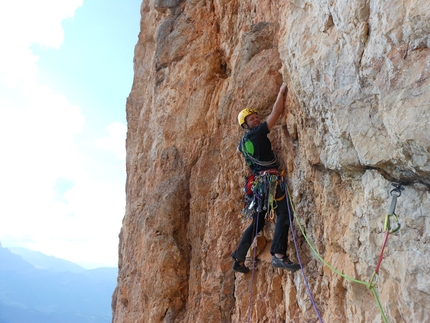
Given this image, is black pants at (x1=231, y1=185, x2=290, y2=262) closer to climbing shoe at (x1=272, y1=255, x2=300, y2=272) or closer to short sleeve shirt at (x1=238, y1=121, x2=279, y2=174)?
climbing shoe at (x1=272, y1=255, x2=300, y2=272)

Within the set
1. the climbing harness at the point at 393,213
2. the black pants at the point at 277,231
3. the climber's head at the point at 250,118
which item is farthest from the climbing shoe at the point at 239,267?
the climbing harness at the point at 393,213

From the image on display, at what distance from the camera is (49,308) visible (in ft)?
456

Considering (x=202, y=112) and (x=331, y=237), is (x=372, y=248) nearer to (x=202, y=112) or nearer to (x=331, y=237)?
(x=331, y=237)

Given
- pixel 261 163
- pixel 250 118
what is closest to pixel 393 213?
pixel 261 163

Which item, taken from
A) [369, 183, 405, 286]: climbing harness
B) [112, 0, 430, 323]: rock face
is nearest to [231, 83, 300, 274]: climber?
[112, 0, 430, 323]: rock face

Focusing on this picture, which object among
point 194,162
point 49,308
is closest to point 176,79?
point 194,162

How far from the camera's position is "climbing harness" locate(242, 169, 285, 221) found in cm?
471

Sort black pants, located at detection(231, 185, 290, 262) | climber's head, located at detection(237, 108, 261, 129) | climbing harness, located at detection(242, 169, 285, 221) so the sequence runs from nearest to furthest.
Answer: black pants, located at detection(231, 185, 290, 262), climbing harness, located at detection(242, 169, 285, 221), climber's head, located at detection(237, 108, 261, 129)

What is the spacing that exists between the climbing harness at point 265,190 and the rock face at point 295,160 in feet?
0.73

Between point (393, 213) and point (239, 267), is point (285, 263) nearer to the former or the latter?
point (239, 267)

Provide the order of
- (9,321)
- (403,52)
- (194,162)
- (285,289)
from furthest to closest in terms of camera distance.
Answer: (9,321) < (194,162) < (285,289) < (403,52)

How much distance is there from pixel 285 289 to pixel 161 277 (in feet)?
9.48

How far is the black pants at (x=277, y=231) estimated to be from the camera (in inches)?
174

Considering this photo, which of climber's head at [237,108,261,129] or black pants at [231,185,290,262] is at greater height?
climber's head at [237,108,261,129]
